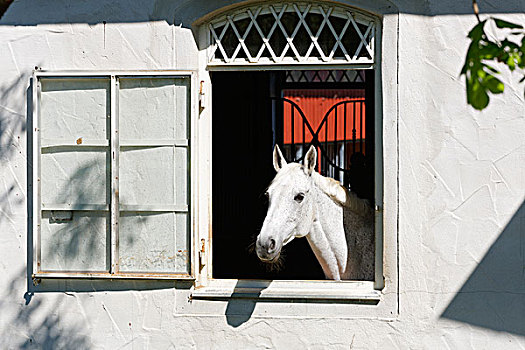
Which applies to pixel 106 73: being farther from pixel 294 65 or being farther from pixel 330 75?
pixel 330 75

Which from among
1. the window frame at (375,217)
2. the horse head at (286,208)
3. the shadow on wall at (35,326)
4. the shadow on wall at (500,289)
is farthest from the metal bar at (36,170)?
the shadow on wall at (500,289)

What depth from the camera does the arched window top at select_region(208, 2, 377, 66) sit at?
5.02 meters

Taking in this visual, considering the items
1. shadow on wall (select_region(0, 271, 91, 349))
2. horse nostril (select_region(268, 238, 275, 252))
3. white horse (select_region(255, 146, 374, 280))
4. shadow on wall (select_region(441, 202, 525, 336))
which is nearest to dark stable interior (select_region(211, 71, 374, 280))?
white horse (select_region(255, 146, 374, 280))

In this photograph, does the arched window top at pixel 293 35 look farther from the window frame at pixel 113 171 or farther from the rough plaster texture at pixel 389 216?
the window frame at pixel 113 171

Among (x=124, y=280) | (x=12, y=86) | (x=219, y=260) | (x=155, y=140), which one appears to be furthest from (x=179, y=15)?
(x=219, y=260)

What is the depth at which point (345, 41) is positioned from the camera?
5148 millimetres

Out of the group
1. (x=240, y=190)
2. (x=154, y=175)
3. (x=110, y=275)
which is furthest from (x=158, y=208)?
(x=240, y=190)

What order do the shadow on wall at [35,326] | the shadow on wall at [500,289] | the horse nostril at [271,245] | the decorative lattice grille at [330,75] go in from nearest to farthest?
the horse nostril at [271,245]
the shadow on wall at [500,289]
the shadow on wall at [35,326]
the decorative lattice grille at [330,75]

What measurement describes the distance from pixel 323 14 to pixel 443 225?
4.96 ft

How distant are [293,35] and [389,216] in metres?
1.28

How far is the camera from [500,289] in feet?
16.1

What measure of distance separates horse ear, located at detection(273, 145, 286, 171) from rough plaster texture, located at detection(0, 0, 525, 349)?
766 millimetres

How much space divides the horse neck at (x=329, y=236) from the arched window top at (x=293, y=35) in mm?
924

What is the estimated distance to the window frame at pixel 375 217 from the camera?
4.95 m
